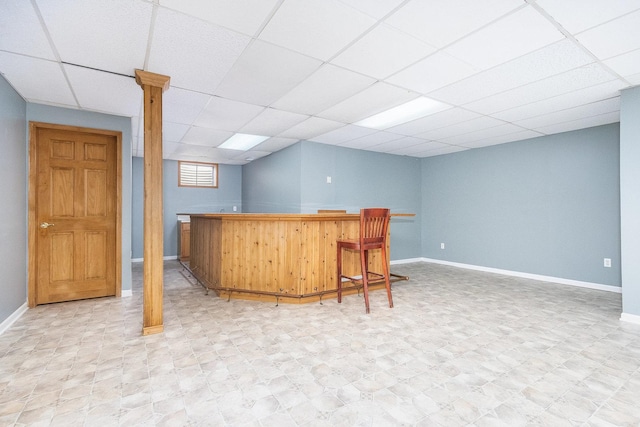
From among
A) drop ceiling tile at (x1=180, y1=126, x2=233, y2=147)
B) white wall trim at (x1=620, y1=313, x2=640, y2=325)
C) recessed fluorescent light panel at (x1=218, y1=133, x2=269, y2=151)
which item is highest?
recessed fluorescent light panel at (x1=218, y1=133, x2=269, y2=151)

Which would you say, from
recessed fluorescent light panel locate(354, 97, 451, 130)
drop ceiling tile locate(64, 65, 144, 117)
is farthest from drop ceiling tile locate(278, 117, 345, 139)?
drop ceiling tile locate(64, 65, 144, 117)

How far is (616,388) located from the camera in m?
2.05

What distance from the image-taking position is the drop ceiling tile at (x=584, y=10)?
206cm

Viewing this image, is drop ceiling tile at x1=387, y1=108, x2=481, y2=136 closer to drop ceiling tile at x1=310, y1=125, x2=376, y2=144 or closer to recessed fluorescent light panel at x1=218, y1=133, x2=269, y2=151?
drop ceiling tile at x1=310, y1=125, x2=376, y2=144

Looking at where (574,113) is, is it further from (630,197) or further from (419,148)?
(419,148)

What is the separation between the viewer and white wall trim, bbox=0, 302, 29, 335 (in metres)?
2.96

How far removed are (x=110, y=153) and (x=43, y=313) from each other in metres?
2.19

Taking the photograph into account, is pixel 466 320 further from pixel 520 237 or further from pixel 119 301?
pixel 119 301

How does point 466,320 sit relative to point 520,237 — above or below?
below

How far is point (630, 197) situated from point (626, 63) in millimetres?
1517

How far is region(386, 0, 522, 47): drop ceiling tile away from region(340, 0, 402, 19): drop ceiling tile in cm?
8

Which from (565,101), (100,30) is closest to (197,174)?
(100,30)

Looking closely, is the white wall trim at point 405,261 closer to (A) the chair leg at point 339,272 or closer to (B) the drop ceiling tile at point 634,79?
(A) the chair leg at point 339,272

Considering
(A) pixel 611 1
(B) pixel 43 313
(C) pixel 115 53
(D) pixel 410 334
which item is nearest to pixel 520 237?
(D) pixel 410 334
